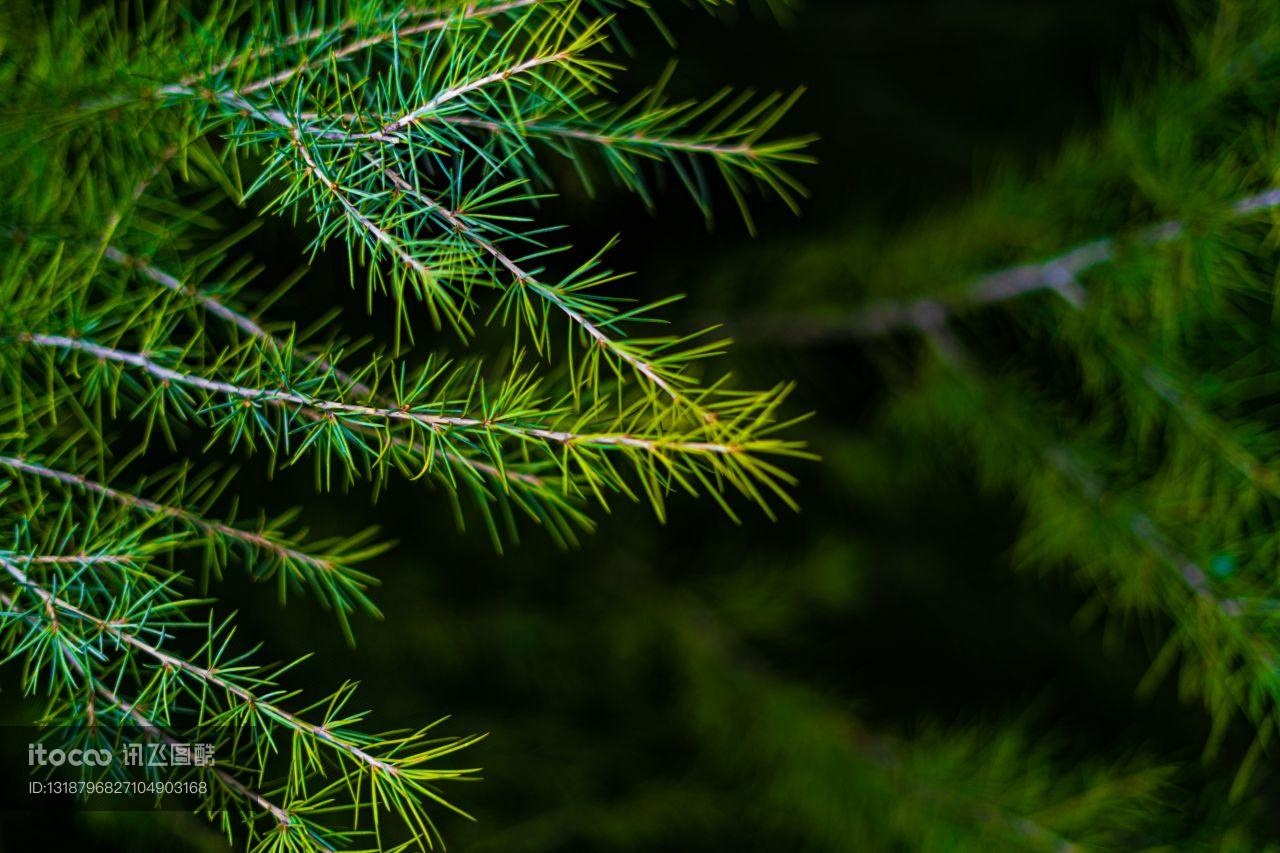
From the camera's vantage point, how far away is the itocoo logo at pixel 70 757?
343 millimetres

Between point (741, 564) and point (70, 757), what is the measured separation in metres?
0.65

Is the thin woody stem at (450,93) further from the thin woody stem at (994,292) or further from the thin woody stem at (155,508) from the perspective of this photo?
the thin woody stem at (994,292)

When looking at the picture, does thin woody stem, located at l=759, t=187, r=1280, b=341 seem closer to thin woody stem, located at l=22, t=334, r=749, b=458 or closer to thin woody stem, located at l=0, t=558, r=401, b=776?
thin woody stem, located at l=22, t=334, r=749, b=458

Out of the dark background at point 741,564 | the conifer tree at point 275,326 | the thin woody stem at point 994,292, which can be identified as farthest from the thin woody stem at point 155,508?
the thin woody stem at point 994,292

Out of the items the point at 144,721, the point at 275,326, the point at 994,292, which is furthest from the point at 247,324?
the point at 994,292

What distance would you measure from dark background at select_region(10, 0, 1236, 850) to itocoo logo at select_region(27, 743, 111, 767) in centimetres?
20

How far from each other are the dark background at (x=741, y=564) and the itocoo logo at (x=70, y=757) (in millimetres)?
198

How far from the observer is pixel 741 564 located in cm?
91

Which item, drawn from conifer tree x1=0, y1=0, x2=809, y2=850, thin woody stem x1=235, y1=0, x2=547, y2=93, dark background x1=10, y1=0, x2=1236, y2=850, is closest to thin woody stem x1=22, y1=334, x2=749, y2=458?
conifer tree x1=0, y1=0, x2=809, y2=850

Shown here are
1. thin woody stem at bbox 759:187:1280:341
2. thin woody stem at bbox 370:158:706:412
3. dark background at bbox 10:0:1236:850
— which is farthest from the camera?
dark background at bbox 10:0:1236:850

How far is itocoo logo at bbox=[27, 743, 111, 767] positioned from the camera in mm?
343

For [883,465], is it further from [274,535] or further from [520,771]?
[274,535]

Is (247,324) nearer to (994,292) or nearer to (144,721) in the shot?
(144,721)

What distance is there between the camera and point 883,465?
862 mm
